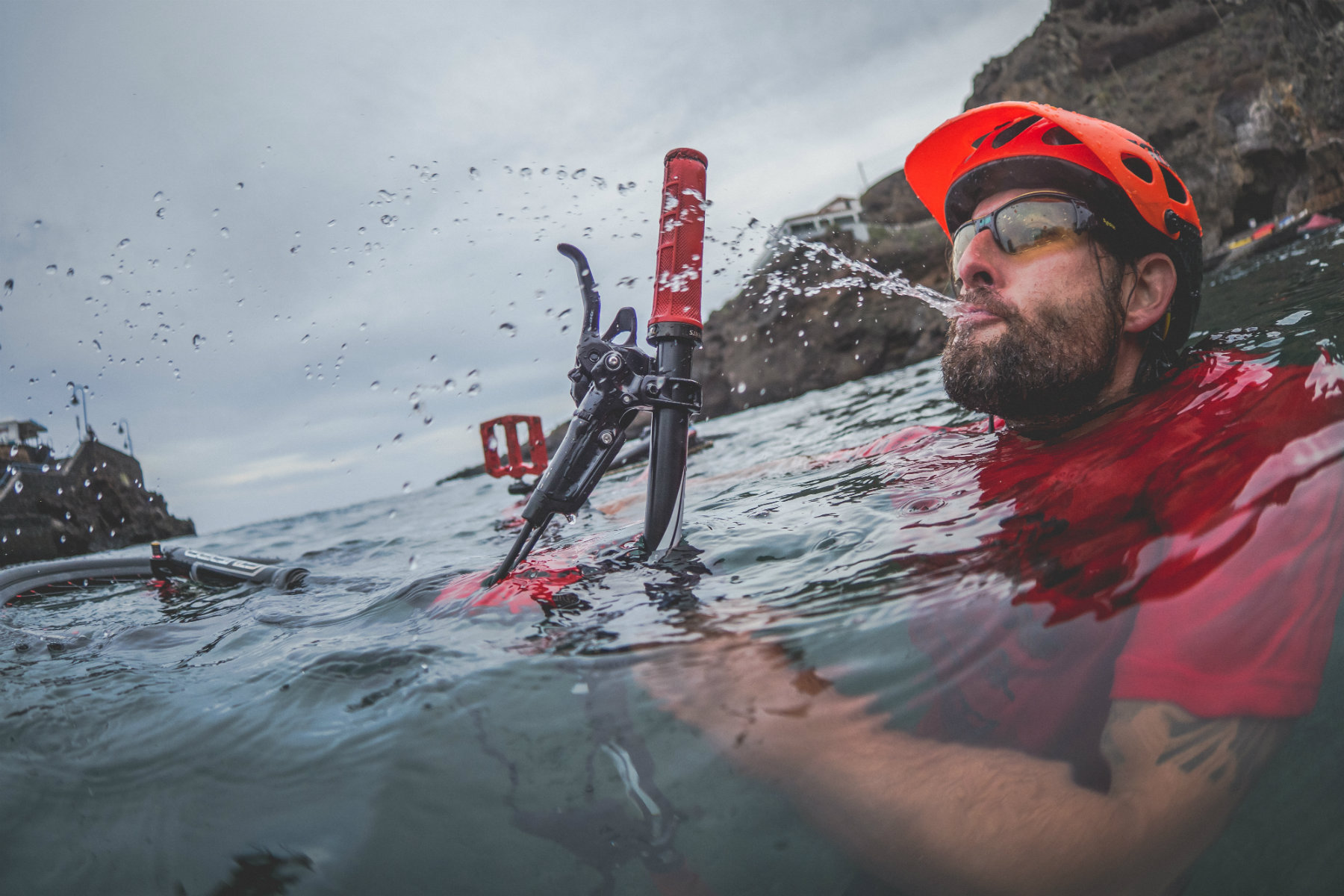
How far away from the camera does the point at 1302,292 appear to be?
5.30m

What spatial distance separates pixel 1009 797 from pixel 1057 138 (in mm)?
2292

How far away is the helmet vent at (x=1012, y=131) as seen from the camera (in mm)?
2455

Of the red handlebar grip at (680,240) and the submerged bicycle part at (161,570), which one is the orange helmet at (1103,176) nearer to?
the red handlebar grip at (680,240)

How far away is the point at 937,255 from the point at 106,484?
143 ft

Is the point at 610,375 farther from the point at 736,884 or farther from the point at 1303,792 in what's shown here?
the point at 1303,792

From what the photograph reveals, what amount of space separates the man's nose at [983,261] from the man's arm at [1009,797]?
1.70 meters

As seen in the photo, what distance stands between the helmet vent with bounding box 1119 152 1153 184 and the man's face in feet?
0.95

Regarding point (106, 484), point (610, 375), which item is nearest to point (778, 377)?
point (106, 484)

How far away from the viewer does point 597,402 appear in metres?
2.25

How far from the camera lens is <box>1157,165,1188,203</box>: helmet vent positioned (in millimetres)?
2381

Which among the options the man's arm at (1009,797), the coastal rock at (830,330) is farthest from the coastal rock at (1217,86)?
the man's arm at (1009,797)

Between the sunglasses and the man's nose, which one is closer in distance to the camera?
the sunglasses

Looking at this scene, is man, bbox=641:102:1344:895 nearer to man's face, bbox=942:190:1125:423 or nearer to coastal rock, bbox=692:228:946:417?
man's face, bbox=942:190:1125:423

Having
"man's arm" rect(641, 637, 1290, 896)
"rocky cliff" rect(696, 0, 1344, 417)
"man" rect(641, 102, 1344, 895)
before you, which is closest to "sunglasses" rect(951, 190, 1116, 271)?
"man" rect(641, 102, 1344, 895)
